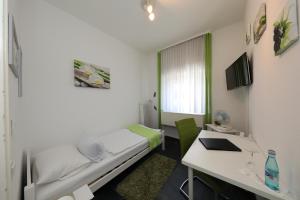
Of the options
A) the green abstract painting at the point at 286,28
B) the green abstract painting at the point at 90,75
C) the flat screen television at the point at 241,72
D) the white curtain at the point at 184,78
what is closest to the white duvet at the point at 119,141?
the green abstract painting at the point at 90,75

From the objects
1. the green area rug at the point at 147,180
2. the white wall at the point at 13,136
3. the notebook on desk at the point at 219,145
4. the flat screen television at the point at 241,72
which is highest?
the flat screen television at the point at 241,72

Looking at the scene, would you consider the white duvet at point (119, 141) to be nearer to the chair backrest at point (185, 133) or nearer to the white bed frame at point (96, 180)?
the white bed frame at point (96, 180)

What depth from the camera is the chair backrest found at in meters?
1.45

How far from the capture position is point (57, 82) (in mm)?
1835

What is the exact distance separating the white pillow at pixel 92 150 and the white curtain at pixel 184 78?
85.5 inches

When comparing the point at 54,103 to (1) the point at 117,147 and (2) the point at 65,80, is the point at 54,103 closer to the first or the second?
(2) the point at 65,80

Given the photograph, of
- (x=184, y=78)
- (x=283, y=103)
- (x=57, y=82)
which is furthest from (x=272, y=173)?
(x=57, y=82)

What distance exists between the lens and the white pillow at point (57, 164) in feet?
3.75

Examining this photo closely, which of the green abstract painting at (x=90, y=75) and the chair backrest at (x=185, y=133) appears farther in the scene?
the green abstract painting at (x=90, y=75)

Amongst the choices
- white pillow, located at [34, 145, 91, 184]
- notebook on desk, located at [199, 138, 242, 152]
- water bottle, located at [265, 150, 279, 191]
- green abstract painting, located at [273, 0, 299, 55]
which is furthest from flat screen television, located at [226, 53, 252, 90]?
white pillow, located at [34, 145, 91, 184]

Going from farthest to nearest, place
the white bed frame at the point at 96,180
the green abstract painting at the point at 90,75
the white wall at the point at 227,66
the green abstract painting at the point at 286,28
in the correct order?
the white wall at the point at 227,66 < the green abstract painting at the point at 90,75 < the white bed frame at the point at 96,180 < the green abstract painting at the point at 286,28

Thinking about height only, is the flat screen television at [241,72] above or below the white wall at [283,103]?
above

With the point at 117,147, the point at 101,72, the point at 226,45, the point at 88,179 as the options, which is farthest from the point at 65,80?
the point at 226,45

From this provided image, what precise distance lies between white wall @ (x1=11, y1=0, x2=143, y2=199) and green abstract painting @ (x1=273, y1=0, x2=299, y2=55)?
87.1 inches
